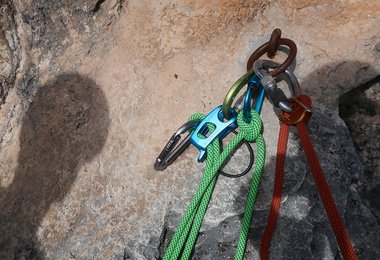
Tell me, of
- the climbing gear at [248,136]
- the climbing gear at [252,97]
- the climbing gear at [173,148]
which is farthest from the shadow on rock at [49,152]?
the climbing gear at [252,97]

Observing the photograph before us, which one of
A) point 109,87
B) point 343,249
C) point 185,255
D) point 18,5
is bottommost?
point 343,249

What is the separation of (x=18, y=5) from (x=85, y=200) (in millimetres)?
1335

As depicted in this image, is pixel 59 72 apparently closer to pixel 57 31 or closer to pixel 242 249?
pixel 57 31

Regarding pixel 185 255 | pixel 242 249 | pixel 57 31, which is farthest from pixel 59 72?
pixel 242 249

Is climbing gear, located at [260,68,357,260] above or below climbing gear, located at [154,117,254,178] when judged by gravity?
below

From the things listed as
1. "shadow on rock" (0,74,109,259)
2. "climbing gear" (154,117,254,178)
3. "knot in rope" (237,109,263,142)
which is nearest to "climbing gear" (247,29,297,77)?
"knot in rope" (237,109,263,142)

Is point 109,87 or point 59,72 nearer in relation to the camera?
point 109,87

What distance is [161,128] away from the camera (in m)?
1.93

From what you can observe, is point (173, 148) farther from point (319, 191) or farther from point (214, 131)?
point (319, 191)

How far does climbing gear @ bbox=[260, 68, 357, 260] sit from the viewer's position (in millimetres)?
1454

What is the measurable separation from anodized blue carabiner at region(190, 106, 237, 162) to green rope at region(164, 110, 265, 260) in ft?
0.10

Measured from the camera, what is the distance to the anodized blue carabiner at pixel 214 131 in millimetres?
1765

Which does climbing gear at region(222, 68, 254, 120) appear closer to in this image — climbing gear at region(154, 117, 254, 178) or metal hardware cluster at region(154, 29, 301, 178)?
metal hardware cluster at region(154, 29, 301, 178)

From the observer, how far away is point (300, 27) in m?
2.01
